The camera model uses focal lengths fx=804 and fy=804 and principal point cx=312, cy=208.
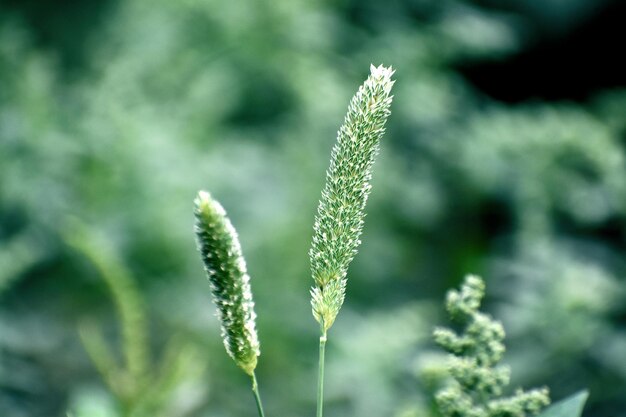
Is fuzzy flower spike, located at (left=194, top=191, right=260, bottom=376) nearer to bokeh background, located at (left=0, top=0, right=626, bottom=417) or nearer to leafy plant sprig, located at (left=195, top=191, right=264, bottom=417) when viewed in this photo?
leafy plant sprig, located at (left=195, top=191, right=264, bottom=417)

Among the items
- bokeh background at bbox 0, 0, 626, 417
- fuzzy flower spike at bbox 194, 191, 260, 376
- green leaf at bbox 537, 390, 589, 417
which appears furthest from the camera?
bokeh background at bbox 0, 0, 626, 417

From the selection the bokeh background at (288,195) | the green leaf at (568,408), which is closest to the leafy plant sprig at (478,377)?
the green leaf at (568,408)

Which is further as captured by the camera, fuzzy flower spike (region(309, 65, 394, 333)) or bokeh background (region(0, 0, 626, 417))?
bokeh background (region(0, 0, 626, 417))

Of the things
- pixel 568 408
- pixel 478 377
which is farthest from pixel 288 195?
pixel 568 408

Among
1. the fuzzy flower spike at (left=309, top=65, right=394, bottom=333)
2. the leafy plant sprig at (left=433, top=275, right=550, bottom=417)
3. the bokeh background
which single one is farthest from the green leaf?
the bokeh background

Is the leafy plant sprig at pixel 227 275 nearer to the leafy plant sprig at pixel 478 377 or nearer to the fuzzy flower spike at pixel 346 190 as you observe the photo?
the fuzzy flower spike at pixel 346 190

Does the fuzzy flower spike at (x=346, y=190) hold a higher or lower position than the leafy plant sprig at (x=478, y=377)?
higher

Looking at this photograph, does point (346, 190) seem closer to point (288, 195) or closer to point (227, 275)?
point (227, 275)

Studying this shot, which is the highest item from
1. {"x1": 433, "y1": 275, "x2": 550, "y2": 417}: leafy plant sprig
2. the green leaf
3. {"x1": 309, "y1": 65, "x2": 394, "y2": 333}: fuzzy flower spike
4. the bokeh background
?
the bokeh background
